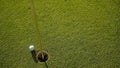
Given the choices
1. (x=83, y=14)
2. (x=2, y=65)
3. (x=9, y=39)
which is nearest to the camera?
(x=2, y=65)

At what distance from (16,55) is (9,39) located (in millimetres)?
238

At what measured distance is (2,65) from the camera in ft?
6.45

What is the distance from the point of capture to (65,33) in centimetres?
218

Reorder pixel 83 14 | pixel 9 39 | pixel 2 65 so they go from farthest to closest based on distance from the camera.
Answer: pixel 83 14, pixel 9 39, pixel 2 65

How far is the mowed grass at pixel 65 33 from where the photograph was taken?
1.97 meters

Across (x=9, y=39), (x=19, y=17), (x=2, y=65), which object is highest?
(x=19, y=17)

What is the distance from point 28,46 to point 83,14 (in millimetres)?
767

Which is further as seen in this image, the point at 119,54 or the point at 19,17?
the point at 19,17

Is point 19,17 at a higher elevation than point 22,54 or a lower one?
higher

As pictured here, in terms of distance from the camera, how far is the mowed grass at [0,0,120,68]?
197 cm

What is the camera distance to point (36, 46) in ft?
6.84

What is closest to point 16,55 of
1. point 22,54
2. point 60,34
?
point 22,54

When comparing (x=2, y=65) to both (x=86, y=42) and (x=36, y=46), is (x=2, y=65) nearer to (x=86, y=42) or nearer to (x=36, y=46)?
(x=36, y=46)

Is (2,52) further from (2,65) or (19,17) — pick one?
(19,17)
